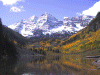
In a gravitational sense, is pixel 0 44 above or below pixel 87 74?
above

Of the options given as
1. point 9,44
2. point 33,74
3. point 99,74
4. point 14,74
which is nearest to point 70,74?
point 99,74

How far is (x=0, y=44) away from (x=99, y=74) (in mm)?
70464

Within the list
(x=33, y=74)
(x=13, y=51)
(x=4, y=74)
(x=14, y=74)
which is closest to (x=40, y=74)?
(x=33, y=74)

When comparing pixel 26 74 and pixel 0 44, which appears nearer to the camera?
pixel 26 74

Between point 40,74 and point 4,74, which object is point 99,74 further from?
point 4,74

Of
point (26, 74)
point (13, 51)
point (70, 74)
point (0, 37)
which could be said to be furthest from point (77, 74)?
point (13, 51)

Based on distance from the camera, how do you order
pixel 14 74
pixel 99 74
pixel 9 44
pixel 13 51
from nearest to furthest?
pixel 99 74, pixel 14 74, pixel 9 44, pixel 13 51

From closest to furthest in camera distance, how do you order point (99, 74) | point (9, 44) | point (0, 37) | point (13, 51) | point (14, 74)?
point (99, 74), point (14, 74), point (0, 37), point (9, 44), point (13, 51)

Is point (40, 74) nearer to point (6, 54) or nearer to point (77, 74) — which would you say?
point (77, 74)

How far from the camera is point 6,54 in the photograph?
102 m

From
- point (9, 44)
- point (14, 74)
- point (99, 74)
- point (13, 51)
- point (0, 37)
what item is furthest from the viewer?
point (13, 51)

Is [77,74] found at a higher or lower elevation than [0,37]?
lower

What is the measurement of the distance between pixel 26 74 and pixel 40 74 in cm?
344

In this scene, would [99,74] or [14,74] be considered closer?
[99,74]
